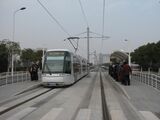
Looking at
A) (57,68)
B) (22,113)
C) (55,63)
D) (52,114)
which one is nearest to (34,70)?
(55,63)

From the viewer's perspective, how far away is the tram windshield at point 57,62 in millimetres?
28312

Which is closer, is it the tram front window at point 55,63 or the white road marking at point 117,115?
the white road marking at point 117,115

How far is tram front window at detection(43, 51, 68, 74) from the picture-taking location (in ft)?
92.8

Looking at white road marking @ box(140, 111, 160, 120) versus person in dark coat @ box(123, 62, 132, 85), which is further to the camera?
person in dark coat @ box(123, 62, 132, 85)

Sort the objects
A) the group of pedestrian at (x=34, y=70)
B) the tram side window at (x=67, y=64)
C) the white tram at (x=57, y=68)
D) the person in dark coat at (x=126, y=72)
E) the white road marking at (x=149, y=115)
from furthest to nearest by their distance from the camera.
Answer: the group of pedestrian at (x=34, y=70), the tram side window at (x=67, y=64), the person in dark coat at (x=126, y=72), the white tram at (x=57, y=68), the white road marking at (x=149, y=115)

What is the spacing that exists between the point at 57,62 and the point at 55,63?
169 mm

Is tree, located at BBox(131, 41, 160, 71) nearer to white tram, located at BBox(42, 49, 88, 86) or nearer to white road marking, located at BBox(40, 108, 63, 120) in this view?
white tram, located at BBox(42, 49, 88, 86)

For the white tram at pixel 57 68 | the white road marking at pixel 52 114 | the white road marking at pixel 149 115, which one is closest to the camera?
the white road marking at pixel 52 114

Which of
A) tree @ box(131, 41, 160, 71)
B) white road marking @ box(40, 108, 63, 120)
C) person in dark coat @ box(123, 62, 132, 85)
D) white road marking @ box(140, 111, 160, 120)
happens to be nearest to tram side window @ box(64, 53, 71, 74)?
person in dark coat @ box(123, 62, 132, 85)

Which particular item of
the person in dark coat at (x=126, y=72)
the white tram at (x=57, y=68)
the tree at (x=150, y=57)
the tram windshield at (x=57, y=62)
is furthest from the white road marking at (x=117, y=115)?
the tree at (x=150, y=57)

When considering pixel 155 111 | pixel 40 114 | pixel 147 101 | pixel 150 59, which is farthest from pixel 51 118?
pixel 150 59

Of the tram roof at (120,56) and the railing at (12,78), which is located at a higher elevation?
the tram roof at (120,56)

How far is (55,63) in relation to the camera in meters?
28.6

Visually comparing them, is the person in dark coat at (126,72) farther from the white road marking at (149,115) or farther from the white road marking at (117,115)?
the white road marking at (149,115)
